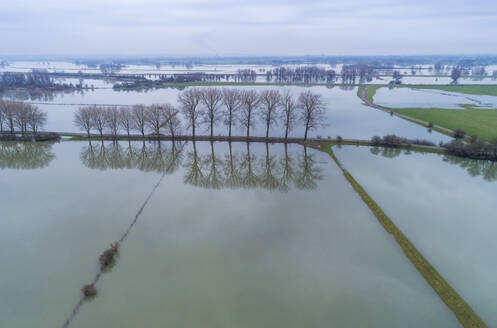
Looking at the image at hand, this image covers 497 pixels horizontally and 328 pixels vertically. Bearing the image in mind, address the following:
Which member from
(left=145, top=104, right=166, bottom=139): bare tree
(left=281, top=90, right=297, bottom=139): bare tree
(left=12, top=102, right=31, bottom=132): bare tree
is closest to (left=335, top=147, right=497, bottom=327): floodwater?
(left=281, top=90, right=297, bottom=139): bare tree

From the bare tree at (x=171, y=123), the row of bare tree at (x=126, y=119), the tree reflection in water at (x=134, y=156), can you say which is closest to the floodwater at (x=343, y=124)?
the bare tree at (x=171, y=123)

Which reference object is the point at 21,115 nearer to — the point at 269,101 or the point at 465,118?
the point at 269,101

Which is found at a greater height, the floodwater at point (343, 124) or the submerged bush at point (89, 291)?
the floodwater at point (343, 124)

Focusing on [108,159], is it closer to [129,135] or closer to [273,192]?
[129,135]

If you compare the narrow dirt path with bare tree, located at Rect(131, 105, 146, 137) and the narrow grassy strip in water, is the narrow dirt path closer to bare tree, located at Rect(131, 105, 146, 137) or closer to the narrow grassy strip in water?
bare tree, located at Rect(131, 105, 146, 137)

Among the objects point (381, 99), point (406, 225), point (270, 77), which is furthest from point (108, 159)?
point (270, 77)

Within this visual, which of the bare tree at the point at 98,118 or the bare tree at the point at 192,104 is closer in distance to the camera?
the bare tree at the point at 192,104

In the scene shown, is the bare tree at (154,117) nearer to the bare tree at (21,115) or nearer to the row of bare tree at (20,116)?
the row of bare tree at (20,116)
